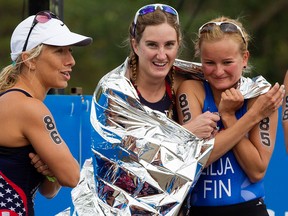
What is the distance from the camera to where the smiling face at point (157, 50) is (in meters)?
4.52

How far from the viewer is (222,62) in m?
4.58

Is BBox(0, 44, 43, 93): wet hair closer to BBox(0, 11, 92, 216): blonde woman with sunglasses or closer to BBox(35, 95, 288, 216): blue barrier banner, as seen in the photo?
BBox(0, 11, 92, 216): blonde woman with sunglasses

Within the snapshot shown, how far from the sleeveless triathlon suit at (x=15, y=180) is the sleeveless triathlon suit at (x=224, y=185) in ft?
2.88

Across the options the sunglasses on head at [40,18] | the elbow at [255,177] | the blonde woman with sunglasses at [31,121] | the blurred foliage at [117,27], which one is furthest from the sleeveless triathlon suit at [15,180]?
the blurred foliage at [117,27]

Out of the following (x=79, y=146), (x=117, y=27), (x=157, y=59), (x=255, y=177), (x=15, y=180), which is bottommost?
(x=117, y=27)

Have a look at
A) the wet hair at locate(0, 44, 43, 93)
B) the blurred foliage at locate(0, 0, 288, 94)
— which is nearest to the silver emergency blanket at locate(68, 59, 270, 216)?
the wet hair at locate(0, 44, 43, 93)

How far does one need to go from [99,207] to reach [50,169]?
1.16 ft

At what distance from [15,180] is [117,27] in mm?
13855

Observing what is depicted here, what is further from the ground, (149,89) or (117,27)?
(149,89)

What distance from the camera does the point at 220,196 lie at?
178 inches

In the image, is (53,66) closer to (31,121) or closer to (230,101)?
(31,121)

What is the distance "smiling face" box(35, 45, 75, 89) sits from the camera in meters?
4.49

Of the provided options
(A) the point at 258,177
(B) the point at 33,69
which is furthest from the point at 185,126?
(B) the point at 33,69

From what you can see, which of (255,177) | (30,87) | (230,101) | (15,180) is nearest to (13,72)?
(30,87)
